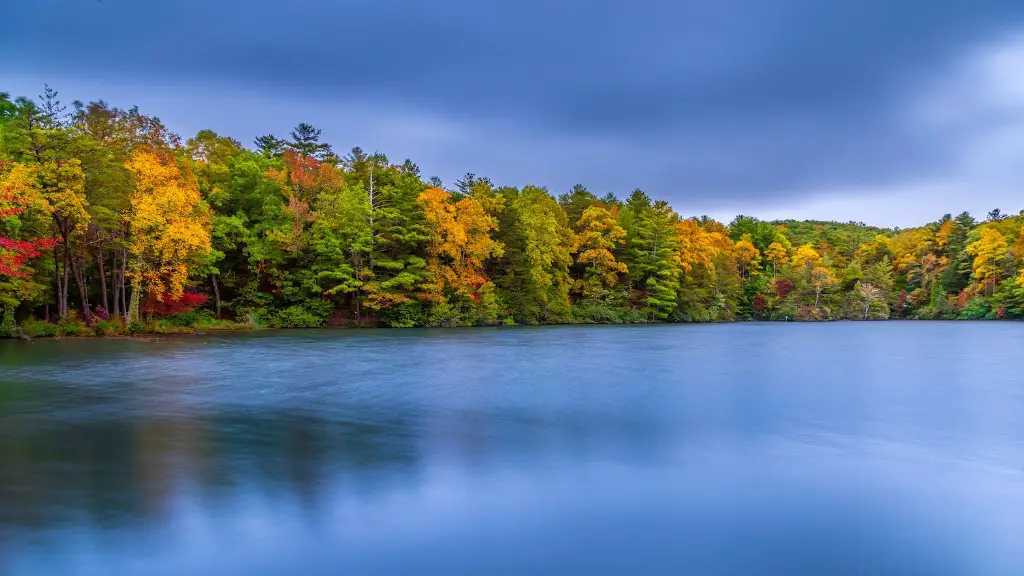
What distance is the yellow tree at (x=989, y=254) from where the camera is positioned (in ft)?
156

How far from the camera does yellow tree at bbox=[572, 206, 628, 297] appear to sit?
40.3m

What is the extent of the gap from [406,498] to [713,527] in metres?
3.02

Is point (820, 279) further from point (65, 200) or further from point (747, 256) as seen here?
point (65, 200)

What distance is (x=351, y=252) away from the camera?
30.5m

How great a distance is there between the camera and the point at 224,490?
598cm

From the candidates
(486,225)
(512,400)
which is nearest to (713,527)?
(512,400)

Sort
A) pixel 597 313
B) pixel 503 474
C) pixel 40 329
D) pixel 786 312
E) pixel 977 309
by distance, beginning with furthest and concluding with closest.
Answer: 1. pixel 786 312
2. pixel 977 309
3. pixel 597 313
4. pixel 40 329
5. pixel 503 474

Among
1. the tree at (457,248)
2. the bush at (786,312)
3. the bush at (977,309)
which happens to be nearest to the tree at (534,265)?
the tree at (457,248)

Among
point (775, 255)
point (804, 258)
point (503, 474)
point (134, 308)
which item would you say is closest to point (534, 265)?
point (134, 308)

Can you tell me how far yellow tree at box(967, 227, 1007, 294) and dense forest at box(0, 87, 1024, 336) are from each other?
0.23 metres

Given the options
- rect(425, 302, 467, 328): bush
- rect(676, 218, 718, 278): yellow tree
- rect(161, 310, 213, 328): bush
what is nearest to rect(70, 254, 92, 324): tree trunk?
rect(161, 310, 213, 328): bush

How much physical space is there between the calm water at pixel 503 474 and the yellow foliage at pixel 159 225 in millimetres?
9601

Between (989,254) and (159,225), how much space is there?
5987cm

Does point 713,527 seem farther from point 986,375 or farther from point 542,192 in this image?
point 542,192
